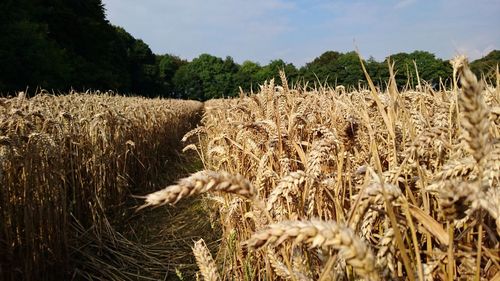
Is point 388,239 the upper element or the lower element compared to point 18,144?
lower

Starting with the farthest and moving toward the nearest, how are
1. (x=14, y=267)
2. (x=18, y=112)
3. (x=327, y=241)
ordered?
(x=18, y=112) < (x=14, y=267) < (x=327, y=241)

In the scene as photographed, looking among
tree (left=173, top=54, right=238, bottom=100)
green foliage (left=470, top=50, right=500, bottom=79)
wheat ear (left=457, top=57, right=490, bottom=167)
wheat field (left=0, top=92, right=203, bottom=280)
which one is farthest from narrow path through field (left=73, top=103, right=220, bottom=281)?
tree (left=173, top=54, right=238, bottom=100)

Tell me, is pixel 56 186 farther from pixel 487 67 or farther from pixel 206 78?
pixel 206 78

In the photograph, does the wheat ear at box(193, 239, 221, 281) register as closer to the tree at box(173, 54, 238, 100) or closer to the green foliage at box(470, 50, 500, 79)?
the green foliage at box(470, 50, 500, 79)

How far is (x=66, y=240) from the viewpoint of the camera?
11.3 ft

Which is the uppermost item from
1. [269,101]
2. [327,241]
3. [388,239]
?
[269,101]

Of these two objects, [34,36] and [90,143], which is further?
[34,36]

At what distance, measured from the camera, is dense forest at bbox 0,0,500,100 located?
15130 mm

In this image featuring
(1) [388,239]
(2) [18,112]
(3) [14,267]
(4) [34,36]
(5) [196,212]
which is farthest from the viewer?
(4) [34,36]

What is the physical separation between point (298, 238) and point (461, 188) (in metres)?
0.29

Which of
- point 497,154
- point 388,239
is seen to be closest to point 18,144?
point 388,239

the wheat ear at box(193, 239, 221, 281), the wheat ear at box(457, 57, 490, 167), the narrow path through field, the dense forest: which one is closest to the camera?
the wheat ear at box(457, 57, 490, 167)

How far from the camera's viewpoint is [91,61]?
36.5m

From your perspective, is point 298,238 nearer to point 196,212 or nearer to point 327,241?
point 327,241
